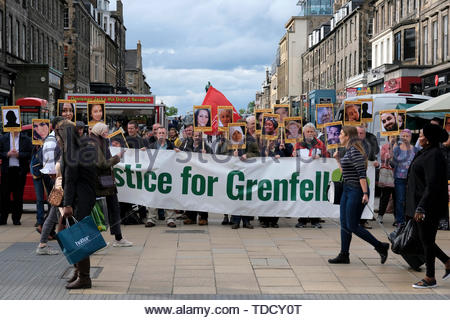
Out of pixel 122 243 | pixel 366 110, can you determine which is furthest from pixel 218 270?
Answer: pixel 366 110

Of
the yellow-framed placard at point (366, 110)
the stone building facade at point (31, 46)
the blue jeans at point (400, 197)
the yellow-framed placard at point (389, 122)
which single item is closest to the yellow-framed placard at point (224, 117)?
the yellow-framed placard at point (366, 110)

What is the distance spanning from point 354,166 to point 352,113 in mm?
5016

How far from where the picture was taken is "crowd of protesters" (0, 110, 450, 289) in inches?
295

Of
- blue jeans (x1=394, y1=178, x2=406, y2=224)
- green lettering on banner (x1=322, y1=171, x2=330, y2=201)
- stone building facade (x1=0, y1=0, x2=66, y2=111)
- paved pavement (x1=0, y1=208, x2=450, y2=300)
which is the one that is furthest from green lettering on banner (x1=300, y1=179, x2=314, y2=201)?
stone building facade (x1=0, y1=0, x2=66, y2=111)

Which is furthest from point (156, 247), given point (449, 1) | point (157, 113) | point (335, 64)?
point (335, 64)

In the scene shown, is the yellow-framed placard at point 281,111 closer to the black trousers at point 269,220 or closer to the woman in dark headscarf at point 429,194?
the black trousers at point 269,220

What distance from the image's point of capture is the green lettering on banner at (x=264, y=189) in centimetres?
1288

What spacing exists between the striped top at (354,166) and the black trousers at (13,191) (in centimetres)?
660

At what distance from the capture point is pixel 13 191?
12.8m

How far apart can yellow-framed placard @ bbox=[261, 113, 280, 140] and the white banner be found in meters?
0.56

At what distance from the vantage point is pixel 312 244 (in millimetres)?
10625

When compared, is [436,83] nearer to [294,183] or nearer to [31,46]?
[31,46]

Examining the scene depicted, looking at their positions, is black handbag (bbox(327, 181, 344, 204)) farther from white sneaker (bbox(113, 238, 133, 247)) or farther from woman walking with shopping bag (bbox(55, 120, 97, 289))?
woman walking with shopping bag (bbox(55, 120, 97, 289))

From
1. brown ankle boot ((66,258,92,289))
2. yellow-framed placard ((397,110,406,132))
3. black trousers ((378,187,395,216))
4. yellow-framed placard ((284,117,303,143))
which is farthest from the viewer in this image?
yellow-framed placard ((397,110,406,132))
